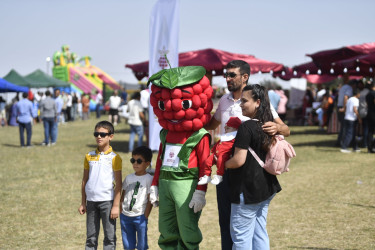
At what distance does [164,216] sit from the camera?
15.1 ft

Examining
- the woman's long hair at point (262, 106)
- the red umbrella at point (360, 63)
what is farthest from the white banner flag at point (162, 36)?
the red umbrella at point (360, 63)

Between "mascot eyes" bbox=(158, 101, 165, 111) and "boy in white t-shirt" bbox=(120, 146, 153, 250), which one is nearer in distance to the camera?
"mascot eyes" bbox=(158, 101, 165, 111)

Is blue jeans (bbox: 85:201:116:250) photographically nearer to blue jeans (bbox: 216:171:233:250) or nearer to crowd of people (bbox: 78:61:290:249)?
crowd of people (bbox: 78:61:290:249)

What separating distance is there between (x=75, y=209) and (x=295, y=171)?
499cm

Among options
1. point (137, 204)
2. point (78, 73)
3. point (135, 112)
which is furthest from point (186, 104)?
point (78, 73)

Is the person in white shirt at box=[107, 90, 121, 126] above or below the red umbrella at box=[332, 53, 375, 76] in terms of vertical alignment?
below

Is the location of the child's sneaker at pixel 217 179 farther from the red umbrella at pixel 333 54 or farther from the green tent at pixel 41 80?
the green tent at pixel 41 80

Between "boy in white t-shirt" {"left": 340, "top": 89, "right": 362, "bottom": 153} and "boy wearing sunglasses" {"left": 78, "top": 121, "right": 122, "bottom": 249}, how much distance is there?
961cm

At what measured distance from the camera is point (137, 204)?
4824mm

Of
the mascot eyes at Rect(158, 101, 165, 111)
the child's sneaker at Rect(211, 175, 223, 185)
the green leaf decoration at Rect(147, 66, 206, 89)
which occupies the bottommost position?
the child's sneaker at Rect(211, 175, 223, 185)

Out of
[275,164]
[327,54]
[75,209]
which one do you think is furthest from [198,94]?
[327,54]

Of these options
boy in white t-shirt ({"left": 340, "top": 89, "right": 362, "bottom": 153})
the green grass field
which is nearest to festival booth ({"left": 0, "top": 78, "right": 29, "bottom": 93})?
the green grass field

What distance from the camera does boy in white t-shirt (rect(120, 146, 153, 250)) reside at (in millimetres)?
4836

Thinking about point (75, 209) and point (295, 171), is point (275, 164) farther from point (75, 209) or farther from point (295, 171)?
point (295, 171)
